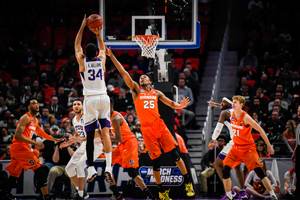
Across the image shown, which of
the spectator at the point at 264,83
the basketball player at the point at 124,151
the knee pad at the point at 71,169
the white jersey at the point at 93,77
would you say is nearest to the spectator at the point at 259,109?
the spectator at the point at 264,83

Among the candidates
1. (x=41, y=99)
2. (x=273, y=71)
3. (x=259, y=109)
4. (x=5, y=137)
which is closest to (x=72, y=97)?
(x=41, y=99)

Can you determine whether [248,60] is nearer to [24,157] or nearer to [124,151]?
[124,151]

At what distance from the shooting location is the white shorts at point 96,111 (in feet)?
23.3

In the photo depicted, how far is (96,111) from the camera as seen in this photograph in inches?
281

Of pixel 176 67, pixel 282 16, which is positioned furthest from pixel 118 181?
pixel 282 16

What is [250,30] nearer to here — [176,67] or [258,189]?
[176,67]

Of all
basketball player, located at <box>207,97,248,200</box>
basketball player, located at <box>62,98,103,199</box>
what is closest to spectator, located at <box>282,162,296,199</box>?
basketball player, located at <box>207,97,248,200</box>

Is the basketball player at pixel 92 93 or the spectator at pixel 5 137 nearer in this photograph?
the basketball player at pixel 92 93

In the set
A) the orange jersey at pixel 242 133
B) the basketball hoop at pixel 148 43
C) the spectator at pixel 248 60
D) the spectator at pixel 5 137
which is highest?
the basketball hoop at pixel 148 43

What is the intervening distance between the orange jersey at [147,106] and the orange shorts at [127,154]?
2.24 ft

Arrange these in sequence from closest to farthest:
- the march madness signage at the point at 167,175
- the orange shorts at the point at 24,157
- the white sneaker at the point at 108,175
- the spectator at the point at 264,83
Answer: the white sneaker at the point at 108,175 < the orange shorts at the point at 24,157 < the march madness signage at the point at 167,175 < the spectator at the point at 264,83

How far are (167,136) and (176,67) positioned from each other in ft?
21.7

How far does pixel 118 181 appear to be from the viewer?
10.7 m

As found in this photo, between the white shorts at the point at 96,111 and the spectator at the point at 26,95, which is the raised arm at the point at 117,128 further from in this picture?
the spectator at the point at 26,95
